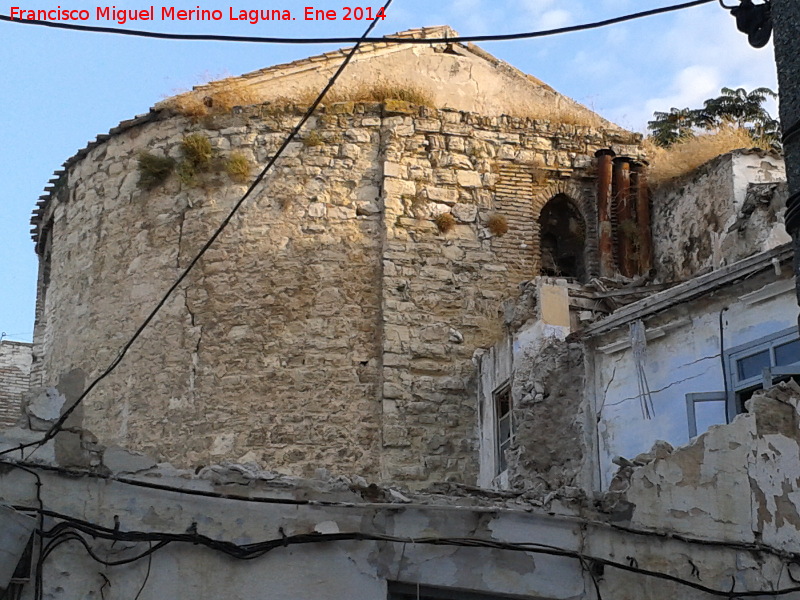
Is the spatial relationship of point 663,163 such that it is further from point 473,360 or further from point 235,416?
point 235,416

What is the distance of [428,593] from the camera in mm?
7461

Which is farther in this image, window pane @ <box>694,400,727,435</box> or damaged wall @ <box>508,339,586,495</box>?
damaged wall @ <box>508,339,586,495</box>

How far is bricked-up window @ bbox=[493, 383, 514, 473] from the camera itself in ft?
43.8

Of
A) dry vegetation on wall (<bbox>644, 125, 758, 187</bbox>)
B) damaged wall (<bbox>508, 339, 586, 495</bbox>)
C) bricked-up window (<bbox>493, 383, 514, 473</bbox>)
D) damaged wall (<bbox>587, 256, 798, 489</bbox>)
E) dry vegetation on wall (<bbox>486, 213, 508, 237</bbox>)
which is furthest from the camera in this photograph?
dry vegetation on wall (<bbox>644, 125, 758, 187</bbox>)

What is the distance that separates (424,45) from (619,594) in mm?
10844

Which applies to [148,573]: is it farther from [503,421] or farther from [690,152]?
[690,152]

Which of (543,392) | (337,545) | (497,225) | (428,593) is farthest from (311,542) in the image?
(497,225)

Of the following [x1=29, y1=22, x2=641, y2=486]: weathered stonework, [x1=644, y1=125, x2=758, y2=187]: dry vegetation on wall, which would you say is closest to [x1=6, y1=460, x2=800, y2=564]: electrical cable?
[x1=29, y1=22, x2=641, y2=486]: weathered stonework

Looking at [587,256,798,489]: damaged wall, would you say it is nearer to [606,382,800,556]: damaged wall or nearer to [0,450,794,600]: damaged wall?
[606,382,800,556]: damaged wall

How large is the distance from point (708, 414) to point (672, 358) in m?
0.75

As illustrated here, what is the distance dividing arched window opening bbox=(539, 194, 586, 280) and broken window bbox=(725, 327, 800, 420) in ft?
20.3

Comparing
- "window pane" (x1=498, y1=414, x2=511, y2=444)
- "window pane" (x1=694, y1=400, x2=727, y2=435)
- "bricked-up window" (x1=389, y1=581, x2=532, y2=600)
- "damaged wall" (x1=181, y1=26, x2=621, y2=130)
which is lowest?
"bricked-up window" (x1=389, y1=581, x2=532, y2=600)

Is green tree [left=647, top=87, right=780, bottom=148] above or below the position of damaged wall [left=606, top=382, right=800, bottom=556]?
above

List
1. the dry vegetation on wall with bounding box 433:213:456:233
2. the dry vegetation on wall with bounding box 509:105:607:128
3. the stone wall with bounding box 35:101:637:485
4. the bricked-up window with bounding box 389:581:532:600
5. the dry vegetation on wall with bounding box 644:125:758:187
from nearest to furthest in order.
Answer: the bricked-up window with bounding box 389:581:532:600 → the stone wall with bounding box 35:101:637:485 → the dry vegetation on wall with bounding box 433:213:456:233 → the dry vegetation on wall with bounding box 644:125:758:187 → the dry vegetation on wall with bounding box 509:105:607:128
